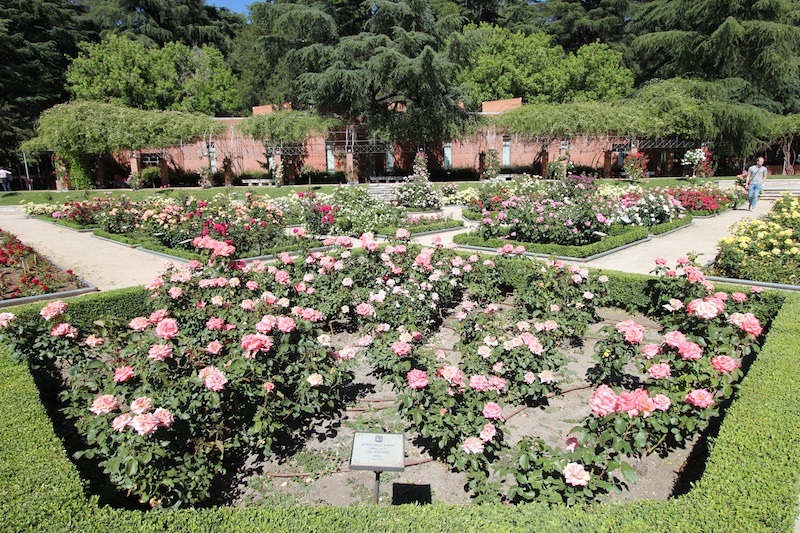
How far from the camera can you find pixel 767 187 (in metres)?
19.2

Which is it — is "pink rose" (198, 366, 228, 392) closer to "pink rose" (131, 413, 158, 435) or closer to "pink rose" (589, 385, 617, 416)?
"pink rose" (131, 413, 158, 435)

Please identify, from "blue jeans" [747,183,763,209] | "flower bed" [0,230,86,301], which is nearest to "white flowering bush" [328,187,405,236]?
"flower bed" [0,230,86,301]

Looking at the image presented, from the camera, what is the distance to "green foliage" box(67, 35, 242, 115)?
25.0 m

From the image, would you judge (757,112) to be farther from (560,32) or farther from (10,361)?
(10,361)

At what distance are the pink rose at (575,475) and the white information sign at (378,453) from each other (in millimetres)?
785

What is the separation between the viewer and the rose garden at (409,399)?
7.70 feet

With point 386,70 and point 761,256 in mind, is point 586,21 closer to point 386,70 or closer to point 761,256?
point 386,70

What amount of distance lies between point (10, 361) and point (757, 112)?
92.0 feet

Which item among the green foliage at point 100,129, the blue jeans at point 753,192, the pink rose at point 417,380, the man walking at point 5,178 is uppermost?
the green foliage at point 100,129

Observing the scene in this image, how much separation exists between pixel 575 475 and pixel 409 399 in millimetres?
1058

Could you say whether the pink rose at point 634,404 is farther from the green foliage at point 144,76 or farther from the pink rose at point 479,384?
the green foliage at point 144,76

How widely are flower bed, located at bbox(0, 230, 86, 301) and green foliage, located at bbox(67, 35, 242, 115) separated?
794 inches

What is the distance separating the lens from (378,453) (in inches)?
95.3

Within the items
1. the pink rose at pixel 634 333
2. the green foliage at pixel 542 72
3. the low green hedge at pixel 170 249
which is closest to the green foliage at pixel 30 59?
the low green hedge at pixel 170 249
